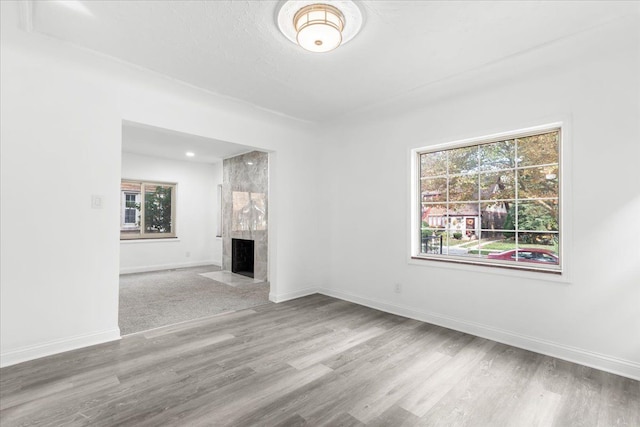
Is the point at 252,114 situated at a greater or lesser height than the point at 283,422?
greater

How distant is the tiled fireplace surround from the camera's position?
6.10 meters

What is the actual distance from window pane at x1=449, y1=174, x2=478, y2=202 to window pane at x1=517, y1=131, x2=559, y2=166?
496 millimetres

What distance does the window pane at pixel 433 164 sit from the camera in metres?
Answer: 3.77

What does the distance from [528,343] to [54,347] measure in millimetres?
4349

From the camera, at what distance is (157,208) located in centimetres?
733

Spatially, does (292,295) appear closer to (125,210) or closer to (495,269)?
(495,269)

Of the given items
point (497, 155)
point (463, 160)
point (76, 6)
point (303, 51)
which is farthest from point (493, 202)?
point (76, 6)

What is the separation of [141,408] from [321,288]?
3.23 m

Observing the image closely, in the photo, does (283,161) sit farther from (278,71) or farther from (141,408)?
(141,408)

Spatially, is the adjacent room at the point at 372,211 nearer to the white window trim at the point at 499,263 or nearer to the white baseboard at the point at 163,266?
the white window trim at the point at 499,263

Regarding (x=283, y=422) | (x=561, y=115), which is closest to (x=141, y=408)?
(x=283, y=422)

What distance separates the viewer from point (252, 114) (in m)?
4.04

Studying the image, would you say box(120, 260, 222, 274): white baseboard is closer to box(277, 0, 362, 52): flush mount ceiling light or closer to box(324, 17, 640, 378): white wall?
box(324, 17, 640, 378): white wall

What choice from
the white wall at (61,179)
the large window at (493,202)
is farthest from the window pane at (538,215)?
the white wall at (61,179)
